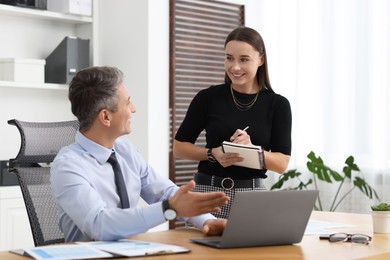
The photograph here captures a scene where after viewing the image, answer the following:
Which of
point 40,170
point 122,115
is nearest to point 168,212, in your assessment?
point 122,115

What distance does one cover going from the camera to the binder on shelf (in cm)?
461

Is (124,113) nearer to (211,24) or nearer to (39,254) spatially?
(39,254)

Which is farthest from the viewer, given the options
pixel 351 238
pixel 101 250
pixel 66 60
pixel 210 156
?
pixel 66 60

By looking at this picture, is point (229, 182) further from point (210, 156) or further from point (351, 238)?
point (351, 238)

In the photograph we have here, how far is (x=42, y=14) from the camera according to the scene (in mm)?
4523

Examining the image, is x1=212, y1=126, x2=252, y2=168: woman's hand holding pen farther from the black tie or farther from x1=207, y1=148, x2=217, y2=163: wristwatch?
the black tie

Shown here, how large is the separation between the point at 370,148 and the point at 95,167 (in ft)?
9.62

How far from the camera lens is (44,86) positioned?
4.50 meters

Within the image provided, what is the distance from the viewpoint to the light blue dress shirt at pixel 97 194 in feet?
6.68

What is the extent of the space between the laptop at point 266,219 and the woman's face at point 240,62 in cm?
93

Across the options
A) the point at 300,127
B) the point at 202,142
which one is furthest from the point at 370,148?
the point at 202,142

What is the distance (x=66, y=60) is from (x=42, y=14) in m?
0.33

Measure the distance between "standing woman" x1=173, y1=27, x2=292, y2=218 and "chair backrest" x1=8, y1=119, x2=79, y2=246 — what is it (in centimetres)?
55

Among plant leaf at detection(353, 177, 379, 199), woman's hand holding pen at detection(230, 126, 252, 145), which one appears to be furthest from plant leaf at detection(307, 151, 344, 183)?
woman's hand holding pen at detection(230, 126, 252, 145)
